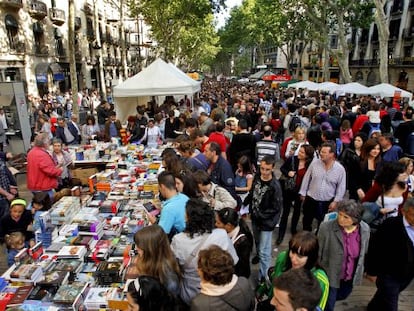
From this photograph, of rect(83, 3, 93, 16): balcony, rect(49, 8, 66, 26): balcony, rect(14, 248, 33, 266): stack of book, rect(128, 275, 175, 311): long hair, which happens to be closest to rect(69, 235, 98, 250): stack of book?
rect(14, 248, 33, 266): stack of book

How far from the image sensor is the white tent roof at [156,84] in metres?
9.78

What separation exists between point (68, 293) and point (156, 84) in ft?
26.3

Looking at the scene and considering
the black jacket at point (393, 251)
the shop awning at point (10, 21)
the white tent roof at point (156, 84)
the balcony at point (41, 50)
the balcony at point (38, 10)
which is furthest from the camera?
the balcony at point (41, 50)

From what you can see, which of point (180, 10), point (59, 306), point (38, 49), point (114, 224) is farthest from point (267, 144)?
point (38, 49)

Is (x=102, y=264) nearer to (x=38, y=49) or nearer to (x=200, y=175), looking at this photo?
(x=200, y=175)

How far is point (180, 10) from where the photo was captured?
21.4 metres

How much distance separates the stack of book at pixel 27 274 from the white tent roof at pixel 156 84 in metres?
7.33

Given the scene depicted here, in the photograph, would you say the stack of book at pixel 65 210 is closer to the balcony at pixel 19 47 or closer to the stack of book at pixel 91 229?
the stack of book at pixel 91 229

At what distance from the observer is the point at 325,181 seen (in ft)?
14.2

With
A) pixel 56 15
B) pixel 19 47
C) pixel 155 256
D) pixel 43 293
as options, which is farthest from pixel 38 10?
pixel 155 256

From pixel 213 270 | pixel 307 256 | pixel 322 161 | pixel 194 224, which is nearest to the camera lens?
pixel 213 270

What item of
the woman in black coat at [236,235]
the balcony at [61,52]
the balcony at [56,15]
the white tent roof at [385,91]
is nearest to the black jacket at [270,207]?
the woman in black coat at [236,235]

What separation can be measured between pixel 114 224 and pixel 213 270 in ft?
7.41

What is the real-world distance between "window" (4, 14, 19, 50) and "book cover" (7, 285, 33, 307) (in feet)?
73.3
